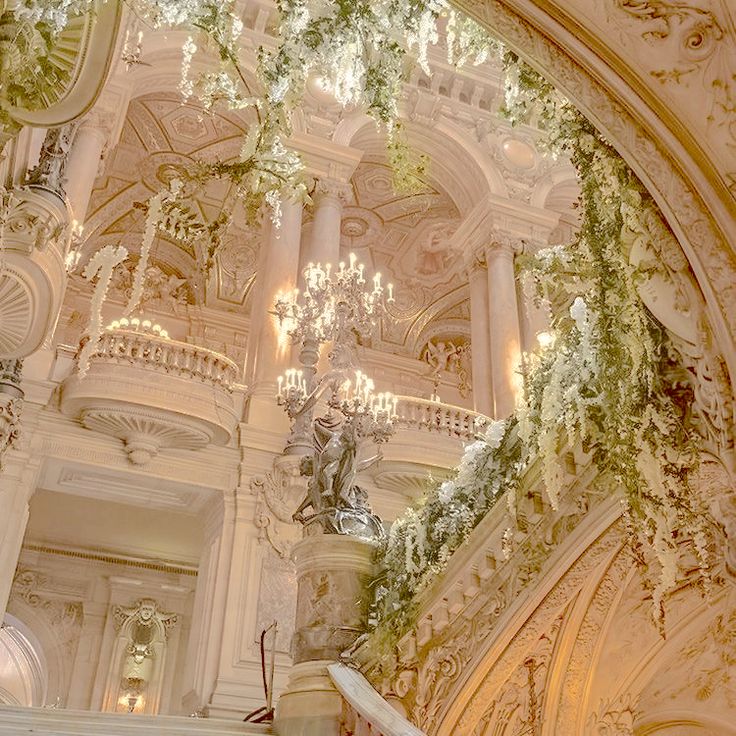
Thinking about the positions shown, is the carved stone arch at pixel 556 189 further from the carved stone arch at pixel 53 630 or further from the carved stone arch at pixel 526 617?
the carved stone arch at pixel 53 630

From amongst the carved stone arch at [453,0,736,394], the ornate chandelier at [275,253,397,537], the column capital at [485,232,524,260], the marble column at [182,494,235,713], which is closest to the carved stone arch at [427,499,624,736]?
the ornate chandelier at [275,253,397,537]

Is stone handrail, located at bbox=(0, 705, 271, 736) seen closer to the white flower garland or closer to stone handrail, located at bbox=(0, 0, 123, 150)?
stone handrail, located at bbox=(0, 0, 123, 150)

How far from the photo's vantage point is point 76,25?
4660 millimetres

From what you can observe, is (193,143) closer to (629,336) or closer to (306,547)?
(306,547)

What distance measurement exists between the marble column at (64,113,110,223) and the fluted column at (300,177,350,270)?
3.39 meters

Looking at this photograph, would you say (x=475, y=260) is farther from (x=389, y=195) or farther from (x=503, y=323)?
(x=389, y=195)

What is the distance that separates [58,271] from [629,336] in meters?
6.07

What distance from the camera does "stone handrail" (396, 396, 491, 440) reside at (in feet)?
39.8

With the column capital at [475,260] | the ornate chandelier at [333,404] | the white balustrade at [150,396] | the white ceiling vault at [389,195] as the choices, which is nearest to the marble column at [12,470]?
the white balustrade at [150,396]

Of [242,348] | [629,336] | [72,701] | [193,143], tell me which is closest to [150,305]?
[242,348]

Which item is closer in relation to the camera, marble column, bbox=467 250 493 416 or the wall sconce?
marble column, bbox=467 250 493 416

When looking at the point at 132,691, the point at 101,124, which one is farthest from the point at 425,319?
the point at 132,691

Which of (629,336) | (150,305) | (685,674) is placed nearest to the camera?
(629,336)

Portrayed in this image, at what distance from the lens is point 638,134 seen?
326cm
